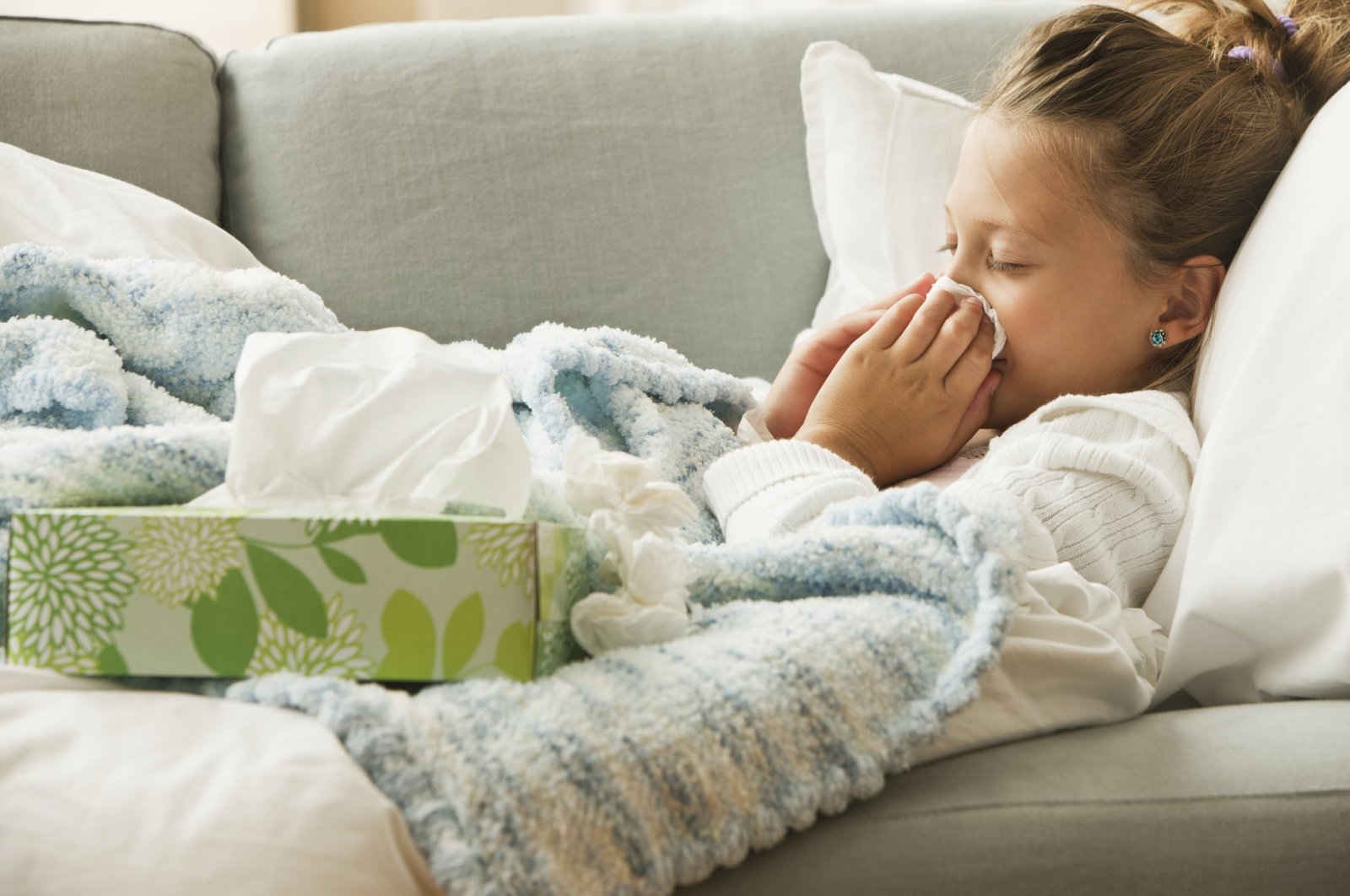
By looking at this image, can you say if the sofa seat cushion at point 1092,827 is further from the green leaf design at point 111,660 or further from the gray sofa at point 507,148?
the gray sofa at point 507,148

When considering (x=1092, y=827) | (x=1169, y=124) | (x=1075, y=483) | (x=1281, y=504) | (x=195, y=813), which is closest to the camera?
(x=195, y=813)

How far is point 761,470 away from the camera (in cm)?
89

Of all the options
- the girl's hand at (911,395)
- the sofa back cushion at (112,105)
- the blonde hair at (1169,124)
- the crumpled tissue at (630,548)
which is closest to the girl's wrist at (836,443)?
the girl's hand at (911,395)

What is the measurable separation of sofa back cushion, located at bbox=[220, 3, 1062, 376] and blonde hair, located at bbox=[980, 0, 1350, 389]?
443 mm

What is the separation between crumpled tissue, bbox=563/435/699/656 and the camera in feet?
1.97

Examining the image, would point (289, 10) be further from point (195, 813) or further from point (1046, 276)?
point (195, 813)

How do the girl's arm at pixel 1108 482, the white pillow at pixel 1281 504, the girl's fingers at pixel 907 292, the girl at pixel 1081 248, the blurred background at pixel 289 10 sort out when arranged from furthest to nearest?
the blurred background at pixel 289 10 < the girl's fingers at pixel 907 292 < the girl at pixel 1081 248 < the girl's arm at pixel 1108 482 < the white pillow at pixel 1281 504

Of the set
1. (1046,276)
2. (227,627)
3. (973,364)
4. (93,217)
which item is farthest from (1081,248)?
(93,217)

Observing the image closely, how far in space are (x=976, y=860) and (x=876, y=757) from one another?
70 millimetres

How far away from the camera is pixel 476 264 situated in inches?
54.6

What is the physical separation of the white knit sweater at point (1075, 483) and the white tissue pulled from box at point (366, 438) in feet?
0.92

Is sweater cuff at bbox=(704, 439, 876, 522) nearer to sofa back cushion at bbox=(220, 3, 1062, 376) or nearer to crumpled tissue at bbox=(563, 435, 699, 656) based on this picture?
crumpled tissue at bbox=(563, 435, 699, 656)

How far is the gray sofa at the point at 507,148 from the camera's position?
1.38 meters

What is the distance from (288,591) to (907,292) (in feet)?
2.57
